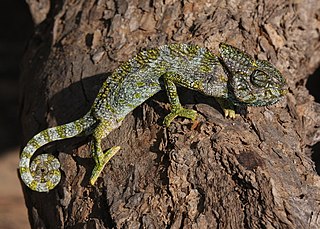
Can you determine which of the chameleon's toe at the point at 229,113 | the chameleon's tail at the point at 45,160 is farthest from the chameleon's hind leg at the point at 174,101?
the chameleon's tail at the point at 45,160

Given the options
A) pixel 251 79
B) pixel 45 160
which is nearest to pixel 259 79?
pixel 251 79

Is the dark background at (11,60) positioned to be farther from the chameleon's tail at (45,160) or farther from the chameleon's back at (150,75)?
the chameleon's back at (150,75)

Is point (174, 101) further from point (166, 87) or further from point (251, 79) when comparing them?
point (251, 79)

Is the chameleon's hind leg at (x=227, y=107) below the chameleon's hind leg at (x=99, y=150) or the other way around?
the other way around

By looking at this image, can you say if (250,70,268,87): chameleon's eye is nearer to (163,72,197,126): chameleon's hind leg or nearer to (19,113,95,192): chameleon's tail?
(163,72,197,126): chameleon's hind leg

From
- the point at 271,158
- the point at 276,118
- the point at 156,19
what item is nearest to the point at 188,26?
the point at 156,19

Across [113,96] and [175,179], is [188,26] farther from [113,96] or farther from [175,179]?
[175,179]

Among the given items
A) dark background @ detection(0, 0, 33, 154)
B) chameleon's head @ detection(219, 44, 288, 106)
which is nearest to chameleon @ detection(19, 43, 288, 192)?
chameleon's head @ detection(219, 44, 288, 106)
